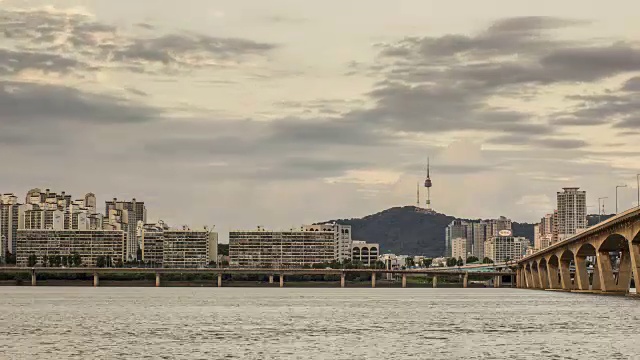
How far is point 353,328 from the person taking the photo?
86375 millimetres

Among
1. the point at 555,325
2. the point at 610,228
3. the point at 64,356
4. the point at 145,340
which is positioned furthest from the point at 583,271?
the point at 64,356

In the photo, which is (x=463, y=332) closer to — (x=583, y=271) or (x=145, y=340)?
(x=145, y=340)

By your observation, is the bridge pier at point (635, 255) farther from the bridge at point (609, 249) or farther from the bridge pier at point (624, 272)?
the bridge pier at point (624, 272)

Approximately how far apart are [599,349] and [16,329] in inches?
1607

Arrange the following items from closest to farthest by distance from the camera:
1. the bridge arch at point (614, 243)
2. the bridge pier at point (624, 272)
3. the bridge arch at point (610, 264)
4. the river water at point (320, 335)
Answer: the river water at point (320, 335)
the bridge arch at point (614, 243)
the bridge arch at point (610, 264)
the bridge pier at point (624, 272)

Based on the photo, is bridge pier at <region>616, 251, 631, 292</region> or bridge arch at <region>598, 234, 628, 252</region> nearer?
bridge arch at <region>598, 234, 628, 252</region>

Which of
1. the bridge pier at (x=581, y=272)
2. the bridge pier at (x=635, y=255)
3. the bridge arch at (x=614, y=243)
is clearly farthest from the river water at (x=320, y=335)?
the bridge pier at (x=581, y=272)

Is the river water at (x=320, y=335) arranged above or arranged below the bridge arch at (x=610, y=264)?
below

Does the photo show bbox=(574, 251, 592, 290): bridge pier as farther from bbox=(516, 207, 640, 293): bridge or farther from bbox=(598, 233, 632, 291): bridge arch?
bbox=(598, 233, 632, 291): bridge arch

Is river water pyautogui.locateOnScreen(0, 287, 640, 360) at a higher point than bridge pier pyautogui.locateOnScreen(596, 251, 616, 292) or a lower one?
lower

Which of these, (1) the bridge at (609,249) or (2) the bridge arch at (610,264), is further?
(2) the bridge arch at (610,264)

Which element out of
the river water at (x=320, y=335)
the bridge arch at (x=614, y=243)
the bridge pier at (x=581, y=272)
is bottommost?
the river water at (x=320, y=335)

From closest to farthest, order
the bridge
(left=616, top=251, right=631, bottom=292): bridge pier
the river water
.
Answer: the river water, the bridge, (left=616, top=251, right=631, bottom=292): bridge pier

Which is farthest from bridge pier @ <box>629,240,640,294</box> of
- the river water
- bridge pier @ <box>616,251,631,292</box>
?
the river water
